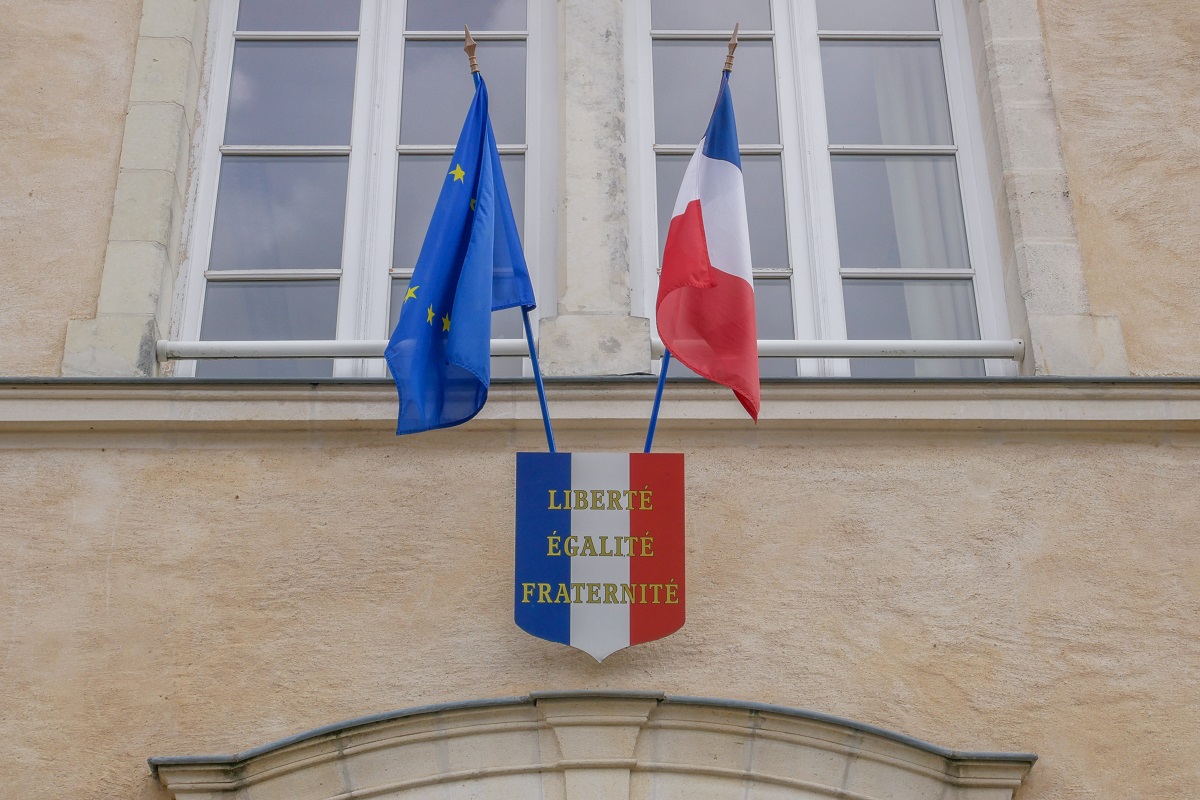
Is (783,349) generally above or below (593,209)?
below

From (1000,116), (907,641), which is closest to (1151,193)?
(1000,116)

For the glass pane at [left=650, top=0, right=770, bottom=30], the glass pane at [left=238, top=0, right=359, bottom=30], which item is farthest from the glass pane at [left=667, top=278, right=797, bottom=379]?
the glass pane at [left=238, top=0, right=359, bottom=30]

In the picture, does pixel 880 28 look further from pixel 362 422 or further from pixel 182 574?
pixel 182 574

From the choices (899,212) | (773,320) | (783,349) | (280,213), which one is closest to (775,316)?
(773,320)

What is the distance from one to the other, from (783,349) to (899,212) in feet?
2.46

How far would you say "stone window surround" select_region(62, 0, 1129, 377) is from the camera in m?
5.24

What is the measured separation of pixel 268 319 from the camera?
559 centimetres

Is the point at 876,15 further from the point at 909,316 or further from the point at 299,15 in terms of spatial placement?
the point at 299,15

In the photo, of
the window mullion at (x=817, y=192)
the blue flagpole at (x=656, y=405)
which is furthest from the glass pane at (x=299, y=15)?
the blue flagpole at (x=656, y=405)

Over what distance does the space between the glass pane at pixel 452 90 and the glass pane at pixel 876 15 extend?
1145 millimetres

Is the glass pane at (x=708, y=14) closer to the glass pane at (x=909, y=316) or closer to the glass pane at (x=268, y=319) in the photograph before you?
the glass pane at (x=909, y=316)

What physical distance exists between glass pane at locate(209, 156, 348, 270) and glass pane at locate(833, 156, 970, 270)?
5.74 ft

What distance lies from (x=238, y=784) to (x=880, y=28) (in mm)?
3588

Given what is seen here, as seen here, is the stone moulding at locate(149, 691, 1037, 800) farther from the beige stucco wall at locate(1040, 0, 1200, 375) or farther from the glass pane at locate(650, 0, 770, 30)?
the glass pane at locate(650, 0, 770, 30)
